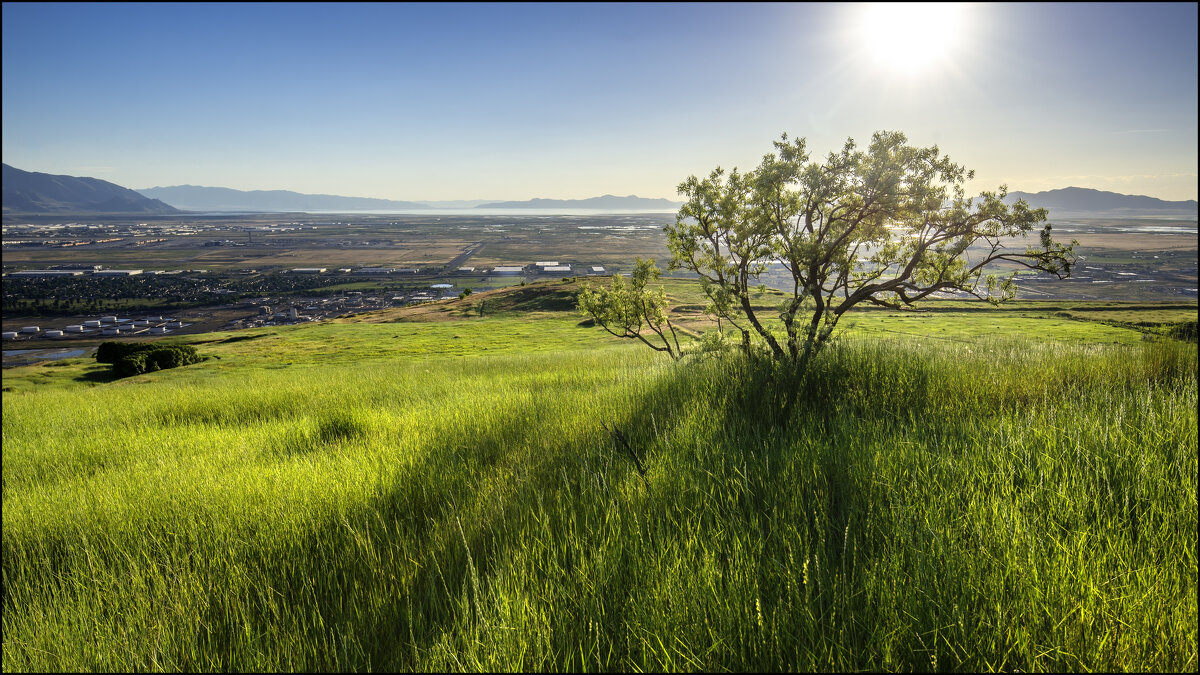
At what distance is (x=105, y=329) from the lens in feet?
278

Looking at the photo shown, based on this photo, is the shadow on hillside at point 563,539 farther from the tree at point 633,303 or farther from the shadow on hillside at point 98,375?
the shadow on hillside at point 98,375

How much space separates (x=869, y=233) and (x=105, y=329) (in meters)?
141

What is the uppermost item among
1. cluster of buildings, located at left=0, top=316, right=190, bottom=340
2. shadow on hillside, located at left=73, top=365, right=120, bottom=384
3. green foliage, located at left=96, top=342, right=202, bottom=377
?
green foliage, located at left=96, top=342, right=202, bottom=377

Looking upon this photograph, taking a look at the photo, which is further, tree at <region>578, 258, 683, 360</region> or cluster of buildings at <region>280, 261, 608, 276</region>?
cluster of buildings at <region>280, 261, 608, 276</region>

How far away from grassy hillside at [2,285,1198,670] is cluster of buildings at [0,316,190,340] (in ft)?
384

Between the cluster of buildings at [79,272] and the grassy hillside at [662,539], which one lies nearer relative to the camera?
the grassy hillside at [662,539]

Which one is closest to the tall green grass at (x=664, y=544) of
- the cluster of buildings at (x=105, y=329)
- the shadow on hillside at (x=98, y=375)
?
the shadow on hillside at (x=98, y=375)

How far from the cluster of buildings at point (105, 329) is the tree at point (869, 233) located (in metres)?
119

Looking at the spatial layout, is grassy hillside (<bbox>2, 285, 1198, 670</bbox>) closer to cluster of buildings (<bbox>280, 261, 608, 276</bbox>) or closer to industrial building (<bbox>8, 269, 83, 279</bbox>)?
cluster of buildings (<bbox>280, 261, 608, 276</bbox>)

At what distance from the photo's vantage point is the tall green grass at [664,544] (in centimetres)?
105

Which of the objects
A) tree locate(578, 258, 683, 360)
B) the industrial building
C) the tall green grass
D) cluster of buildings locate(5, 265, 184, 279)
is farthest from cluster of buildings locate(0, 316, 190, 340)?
the tall green grass

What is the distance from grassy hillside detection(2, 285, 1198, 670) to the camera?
1051 mm

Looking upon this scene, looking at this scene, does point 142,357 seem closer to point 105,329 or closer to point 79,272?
point 105,329

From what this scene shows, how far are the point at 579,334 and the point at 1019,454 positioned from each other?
43.9 m
